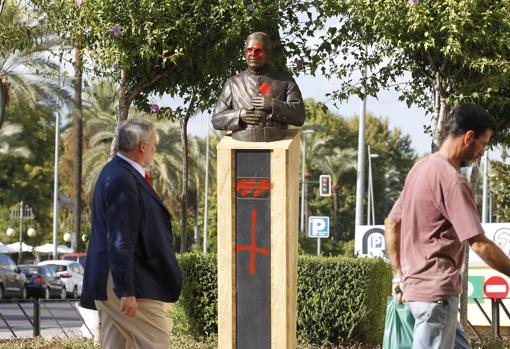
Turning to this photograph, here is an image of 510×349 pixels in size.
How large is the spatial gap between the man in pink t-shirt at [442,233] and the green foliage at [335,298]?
24.2 feet

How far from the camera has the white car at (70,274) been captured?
42469 millimetres

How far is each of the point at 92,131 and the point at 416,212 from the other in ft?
151

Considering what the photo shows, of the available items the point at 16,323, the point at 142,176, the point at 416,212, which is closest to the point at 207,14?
the point at 142,176

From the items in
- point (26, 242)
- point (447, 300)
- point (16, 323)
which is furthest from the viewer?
point (26, 242)

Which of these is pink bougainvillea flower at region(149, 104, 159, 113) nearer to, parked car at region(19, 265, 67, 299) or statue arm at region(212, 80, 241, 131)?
statue arm at region(212, 80, 241, 131)

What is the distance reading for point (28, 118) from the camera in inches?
2164

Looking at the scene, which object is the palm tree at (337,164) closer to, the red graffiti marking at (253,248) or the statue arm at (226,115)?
the statue arm at (226,115)

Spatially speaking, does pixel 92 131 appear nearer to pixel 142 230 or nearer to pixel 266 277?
pixel 266 277

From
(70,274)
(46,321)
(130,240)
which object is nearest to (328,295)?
(130,240)

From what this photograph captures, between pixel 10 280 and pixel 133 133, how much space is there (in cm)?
2996

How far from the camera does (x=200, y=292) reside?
44.3 ft

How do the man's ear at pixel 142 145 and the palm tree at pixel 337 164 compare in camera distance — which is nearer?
the man's ear at pixel 142 145

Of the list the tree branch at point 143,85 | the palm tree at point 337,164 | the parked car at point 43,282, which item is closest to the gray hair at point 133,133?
the tree branch at point 143,85

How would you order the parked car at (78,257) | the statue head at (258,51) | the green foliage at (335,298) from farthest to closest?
1. the parked car at (78,257)
2. the green foliage at (335,298)
3. the statue head at (258,51)
